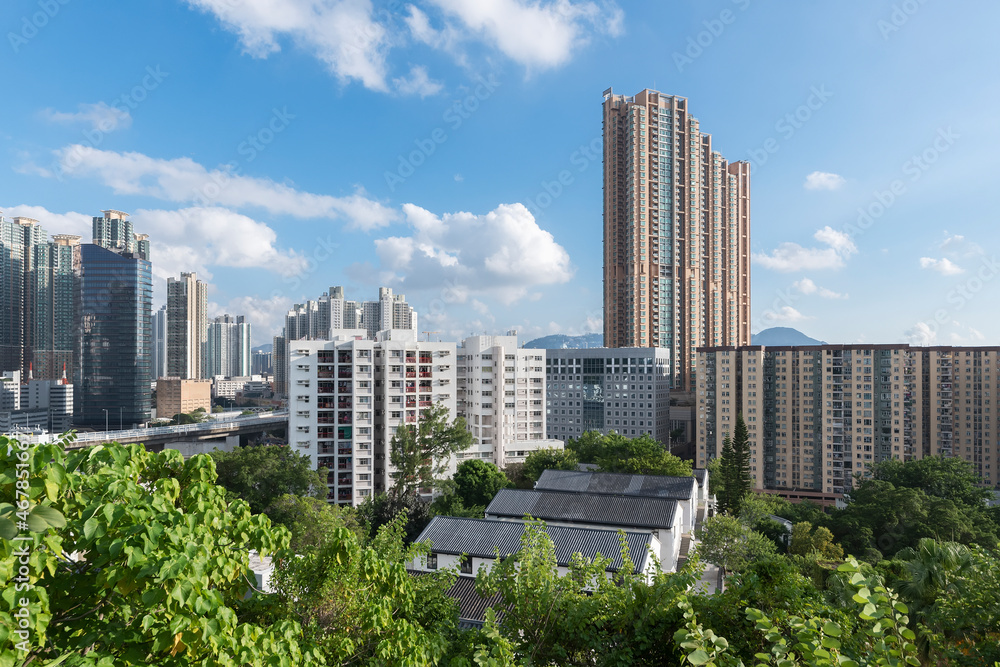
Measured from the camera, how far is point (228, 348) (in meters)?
138

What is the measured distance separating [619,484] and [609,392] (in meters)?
36.3

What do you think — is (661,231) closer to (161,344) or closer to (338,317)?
(338,317)

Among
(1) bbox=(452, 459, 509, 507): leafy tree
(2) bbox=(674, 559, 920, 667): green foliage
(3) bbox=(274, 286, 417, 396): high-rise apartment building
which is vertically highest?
(3) bbox=(274, 286, 417, 396): high-rise apartment building

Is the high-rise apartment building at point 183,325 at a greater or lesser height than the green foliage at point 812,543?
greater

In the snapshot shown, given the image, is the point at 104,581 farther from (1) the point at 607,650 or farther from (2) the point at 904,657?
(1) the point at 607,650

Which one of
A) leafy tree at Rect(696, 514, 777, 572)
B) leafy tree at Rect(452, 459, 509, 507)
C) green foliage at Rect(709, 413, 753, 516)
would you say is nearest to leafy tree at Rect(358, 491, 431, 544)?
leafy tree at Rect(452, 459, 509, 507)

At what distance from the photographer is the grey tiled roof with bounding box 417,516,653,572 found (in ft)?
51.1

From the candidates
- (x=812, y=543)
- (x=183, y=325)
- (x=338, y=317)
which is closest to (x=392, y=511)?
(x=812, y=543)

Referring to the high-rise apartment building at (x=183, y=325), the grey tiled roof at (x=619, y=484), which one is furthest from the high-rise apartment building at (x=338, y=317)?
the grey tiled roof at (x=619, y=484)

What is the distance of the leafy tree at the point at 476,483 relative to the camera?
2770cm

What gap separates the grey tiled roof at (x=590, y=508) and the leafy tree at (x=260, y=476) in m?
9.29

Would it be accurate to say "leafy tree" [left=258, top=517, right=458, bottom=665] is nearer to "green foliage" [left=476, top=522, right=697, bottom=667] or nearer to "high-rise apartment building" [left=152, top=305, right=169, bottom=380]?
"green foliage" [left=476, top=522, right=697, bottom=667]

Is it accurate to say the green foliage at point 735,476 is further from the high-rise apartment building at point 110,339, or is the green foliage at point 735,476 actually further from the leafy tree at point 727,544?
the high-rise apartment building at point 110,339

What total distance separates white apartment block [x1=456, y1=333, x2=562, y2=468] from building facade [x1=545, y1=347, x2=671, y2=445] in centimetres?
1739
